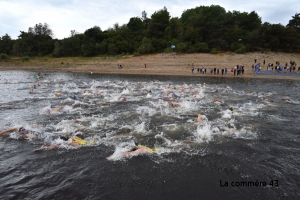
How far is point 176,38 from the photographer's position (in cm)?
6556

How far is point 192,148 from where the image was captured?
907cm

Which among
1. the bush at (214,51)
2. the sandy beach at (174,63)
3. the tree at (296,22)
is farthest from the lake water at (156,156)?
the tree at (296,22)

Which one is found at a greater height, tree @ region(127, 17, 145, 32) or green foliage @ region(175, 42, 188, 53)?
tree @ region(127, 17, 145, 32)

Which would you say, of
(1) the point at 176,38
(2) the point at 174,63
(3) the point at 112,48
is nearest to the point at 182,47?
(2) the point at 174,63

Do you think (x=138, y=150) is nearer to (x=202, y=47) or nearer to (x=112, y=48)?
(x=202, y=47)

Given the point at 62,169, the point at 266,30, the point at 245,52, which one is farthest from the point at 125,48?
the point at 62,169

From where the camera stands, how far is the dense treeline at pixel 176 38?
51.2 m

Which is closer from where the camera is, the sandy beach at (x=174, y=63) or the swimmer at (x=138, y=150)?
the swimmer at (x=138, y=150)

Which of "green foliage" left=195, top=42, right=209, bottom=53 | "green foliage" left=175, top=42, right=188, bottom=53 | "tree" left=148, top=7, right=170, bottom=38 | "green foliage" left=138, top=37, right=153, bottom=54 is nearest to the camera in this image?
"green foliage" left=195, top=42, right=209, bottom=53

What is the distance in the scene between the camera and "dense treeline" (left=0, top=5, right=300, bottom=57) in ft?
168

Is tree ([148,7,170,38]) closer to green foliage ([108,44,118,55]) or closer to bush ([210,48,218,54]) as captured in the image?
green foliage ([108,44,118,55])

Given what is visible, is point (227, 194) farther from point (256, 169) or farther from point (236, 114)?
point (236, 114)

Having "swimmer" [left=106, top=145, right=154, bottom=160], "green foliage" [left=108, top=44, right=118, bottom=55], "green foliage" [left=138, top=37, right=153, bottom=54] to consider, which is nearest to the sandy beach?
"green foliage" [left=138, top=37, right=153, bottom=54]

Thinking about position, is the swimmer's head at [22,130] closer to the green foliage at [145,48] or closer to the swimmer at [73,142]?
the swimmer at [73,142]
